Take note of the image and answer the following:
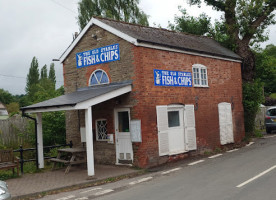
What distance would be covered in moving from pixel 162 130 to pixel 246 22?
11664mm

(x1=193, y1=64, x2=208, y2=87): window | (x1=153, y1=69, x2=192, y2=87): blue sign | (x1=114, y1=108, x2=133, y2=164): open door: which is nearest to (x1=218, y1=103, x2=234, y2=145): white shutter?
(x1=193, y1=64, x2=208, y2=87): window

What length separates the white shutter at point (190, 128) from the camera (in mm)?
12711

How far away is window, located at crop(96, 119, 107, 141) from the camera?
40.4 ft

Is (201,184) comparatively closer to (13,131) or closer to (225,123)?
(225,123)

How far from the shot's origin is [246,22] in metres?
19.5

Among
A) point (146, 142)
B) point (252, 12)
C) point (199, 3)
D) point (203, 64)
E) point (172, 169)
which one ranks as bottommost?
point (172, 169)

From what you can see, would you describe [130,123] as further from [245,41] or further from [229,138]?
[245,41]

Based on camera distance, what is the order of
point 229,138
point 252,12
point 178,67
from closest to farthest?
point 178,67
point 229,138
point 252,12

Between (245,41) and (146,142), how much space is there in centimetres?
1212

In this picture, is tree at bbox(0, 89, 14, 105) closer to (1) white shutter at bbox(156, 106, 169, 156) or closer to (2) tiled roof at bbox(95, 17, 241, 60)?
(2) tiled roof at bbox(95, 17, 241, 60)

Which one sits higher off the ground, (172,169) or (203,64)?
(203,64)

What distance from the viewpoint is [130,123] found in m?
11.2

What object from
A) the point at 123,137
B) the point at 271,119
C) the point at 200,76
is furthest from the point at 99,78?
the point at 271,119

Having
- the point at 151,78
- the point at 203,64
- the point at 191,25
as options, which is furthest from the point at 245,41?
the point at 151,78
